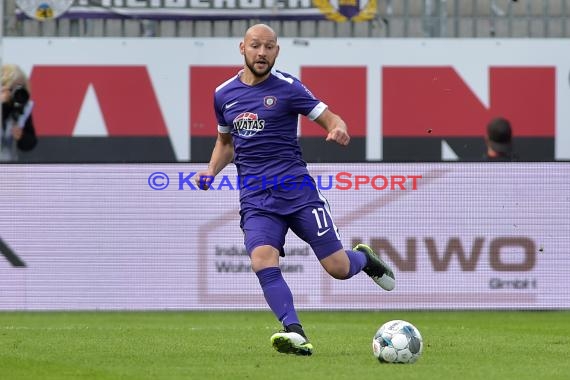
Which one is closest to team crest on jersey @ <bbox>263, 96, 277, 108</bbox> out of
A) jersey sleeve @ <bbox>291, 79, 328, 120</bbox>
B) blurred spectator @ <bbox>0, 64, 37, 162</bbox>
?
jersey sleeve @ <bbox>291, 79, 328, 120</bbox>

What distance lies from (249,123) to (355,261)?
116cm

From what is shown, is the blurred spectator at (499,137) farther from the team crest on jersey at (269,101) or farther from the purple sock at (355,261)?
the team crest on jersey at (269,101)

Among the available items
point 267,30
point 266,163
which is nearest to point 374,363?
point 266,163

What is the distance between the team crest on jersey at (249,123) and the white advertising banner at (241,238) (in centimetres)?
547

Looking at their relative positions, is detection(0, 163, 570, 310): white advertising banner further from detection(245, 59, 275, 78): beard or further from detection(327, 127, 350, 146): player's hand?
detection(327, 127, 350, 146): player's hand

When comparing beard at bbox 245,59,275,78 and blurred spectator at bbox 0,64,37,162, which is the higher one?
beard at bbox 245,59,275,78

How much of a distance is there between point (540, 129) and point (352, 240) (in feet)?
23.5

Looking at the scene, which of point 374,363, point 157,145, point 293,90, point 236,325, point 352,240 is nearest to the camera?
point 374,363

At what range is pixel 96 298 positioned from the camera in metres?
15.0

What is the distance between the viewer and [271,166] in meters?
9.38

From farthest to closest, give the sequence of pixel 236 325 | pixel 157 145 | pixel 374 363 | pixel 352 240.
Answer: pixel 157 145, pixel 352 240, pixel 236 325, pixel 374 363

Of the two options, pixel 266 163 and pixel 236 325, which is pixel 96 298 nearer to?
pixel 236 325

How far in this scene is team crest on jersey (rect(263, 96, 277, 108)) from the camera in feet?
30.7

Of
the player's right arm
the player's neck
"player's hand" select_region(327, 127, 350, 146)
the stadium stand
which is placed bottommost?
the player's right arm
